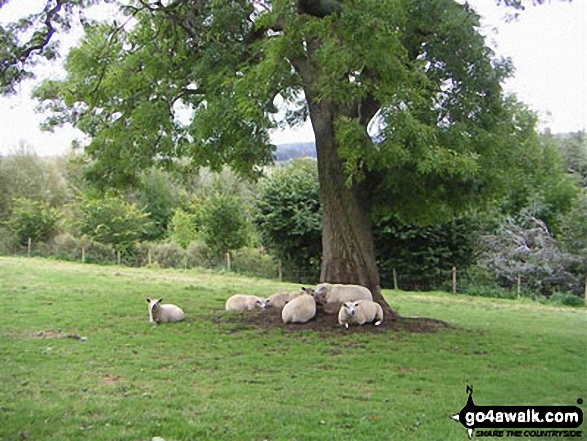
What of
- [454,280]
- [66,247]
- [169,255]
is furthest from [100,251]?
[454,280]

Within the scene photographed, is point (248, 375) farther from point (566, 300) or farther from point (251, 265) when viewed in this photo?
point (251, 265)

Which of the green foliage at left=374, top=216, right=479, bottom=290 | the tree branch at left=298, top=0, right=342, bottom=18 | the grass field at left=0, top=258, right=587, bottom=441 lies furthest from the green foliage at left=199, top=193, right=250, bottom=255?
the tree branch at left=298, top=0, right=342, bottom=18

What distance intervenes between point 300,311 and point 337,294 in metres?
0.86

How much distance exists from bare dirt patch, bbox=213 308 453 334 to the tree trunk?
2.56 ft

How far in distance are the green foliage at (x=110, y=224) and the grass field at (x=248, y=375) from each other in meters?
21.5

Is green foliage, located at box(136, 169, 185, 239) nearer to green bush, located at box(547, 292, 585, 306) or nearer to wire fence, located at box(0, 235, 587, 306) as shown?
wire fence, located at box(0, 235, 587, 306)

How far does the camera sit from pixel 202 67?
13.1 metres

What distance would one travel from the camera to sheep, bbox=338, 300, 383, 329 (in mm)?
12254

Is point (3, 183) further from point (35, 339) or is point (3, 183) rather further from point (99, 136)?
point (35, 339)

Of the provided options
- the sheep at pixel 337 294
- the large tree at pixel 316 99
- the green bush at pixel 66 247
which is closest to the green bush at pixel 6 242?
the green bush at pixel 66 247

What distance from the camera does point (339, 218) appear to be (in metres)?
13.4

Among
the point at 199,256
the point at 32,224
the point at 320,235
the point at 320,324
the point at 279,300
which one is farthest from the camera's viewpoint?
the point at 32,224

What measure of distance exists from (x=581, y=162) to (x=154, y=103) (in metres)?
35.2

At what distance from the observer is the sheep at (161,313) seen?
12742 mm
